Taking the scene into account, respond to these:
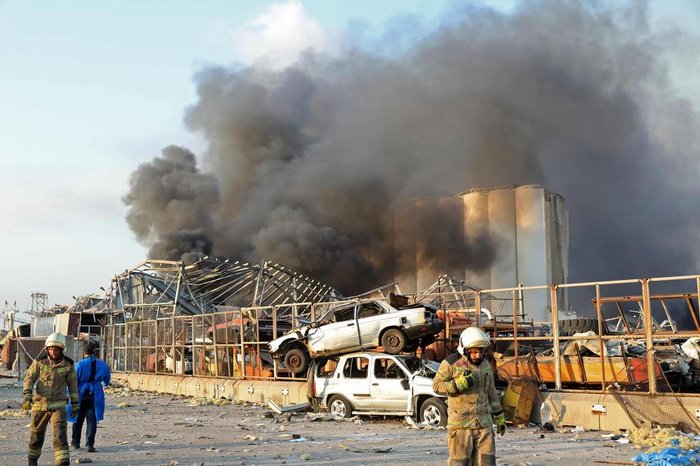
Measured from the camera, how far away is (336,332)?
1582cm

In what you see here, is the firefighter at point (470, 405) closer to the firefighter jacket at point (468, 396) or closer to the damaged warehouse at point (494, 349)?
the firefighter jacket at point (468, 396)

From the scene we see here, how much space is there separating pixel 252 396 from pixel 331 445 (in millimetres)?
8492

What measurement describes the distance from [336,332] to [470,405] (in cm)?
982

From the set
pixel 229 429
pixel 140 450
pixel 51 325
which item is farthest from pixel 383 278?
pixel 140 450

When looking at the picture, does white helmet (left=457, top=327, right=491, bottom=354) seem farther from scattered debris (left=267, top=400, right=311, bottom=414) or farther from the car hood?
the car hood

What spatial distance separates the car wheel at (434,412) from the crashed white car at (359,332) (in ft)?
6.86

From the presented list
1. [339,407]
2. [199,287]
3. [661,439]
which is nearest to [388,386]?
[339,407]

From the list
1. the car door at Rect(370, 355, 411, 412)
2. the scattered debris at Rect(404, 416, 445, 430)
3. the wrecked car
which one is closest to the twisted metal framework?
the wrecked car

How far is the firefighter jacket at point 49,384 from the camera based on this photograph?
8148mm

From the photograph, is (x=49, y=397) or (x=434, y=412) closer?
(x=49, y=397)

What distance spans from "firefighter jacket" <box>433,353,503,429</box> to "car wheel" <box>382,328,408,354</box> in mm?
8523

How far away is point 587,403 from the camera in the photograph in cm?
1241

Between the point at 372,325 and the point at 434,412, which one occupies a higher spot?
the point at 372,325

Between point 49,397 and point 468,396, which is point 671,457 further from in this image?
point 49,397
